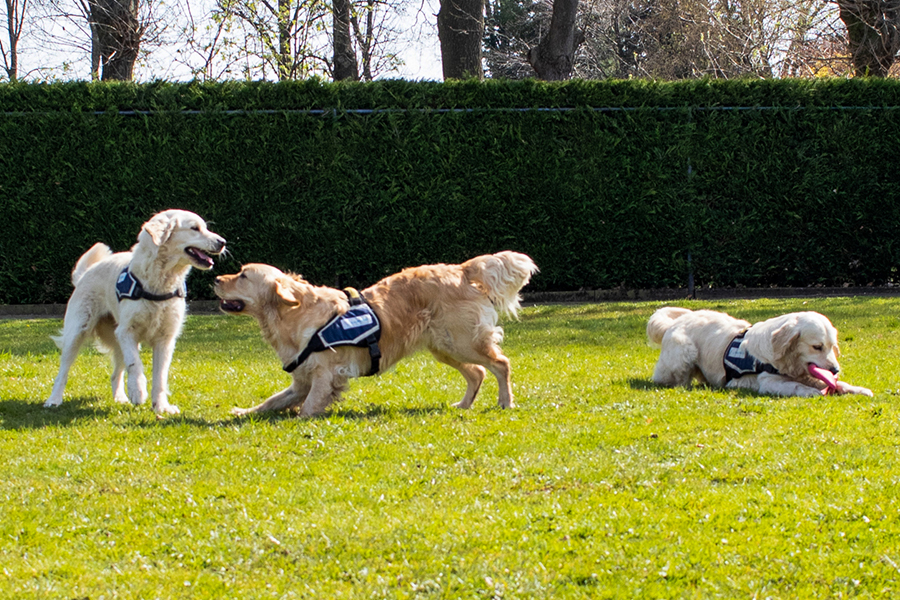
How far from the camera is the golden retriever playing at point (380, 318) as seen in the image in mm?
6539

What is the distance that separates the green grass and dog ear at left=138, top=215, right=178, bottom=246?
1.38 m

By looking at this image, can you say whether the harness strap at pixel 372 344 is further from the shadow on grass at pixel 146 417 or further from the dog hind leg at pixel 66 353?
the dog hind leg at pixel 66 353

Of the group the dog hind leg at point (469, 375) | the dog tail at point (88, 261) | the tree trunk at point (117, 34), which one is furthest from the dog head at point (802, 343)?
the tree trunk at point (117, 34)

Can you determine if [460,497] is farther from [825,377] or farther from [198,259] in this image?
[825,377]

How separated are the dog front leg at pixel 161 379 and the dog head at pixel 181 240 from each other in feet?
2.38

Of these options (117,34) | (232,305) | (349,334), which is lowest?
(349,334)

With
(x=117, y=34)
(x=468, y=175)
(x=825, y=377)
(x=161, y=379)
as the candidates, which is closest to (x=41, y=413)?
(x=161, y=379)

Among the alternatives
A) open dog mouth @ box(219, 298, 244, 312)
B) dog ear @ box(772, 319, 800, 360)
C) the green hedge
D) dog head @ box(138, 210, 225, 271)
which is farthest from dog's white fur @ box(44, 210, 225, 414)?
the green hedge

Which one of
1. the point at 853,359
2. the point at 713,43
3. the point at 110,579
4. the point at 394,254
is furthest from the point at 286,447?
the point at 713,43

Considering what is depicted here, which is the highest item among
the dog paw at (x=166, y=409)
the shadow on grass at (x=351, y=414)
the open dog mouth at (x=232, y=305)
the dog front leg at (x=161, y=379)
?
the open dog mouth at (x=232, y=305)

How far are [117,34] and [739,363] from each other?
17.5 meters

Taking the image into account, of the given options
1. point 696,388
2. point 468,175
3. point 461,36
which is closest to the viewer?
point 696,388

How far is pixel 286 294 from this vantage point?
6543 millimetres

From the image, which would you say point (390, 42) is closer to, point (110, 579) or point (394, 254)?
point (394, 254)
